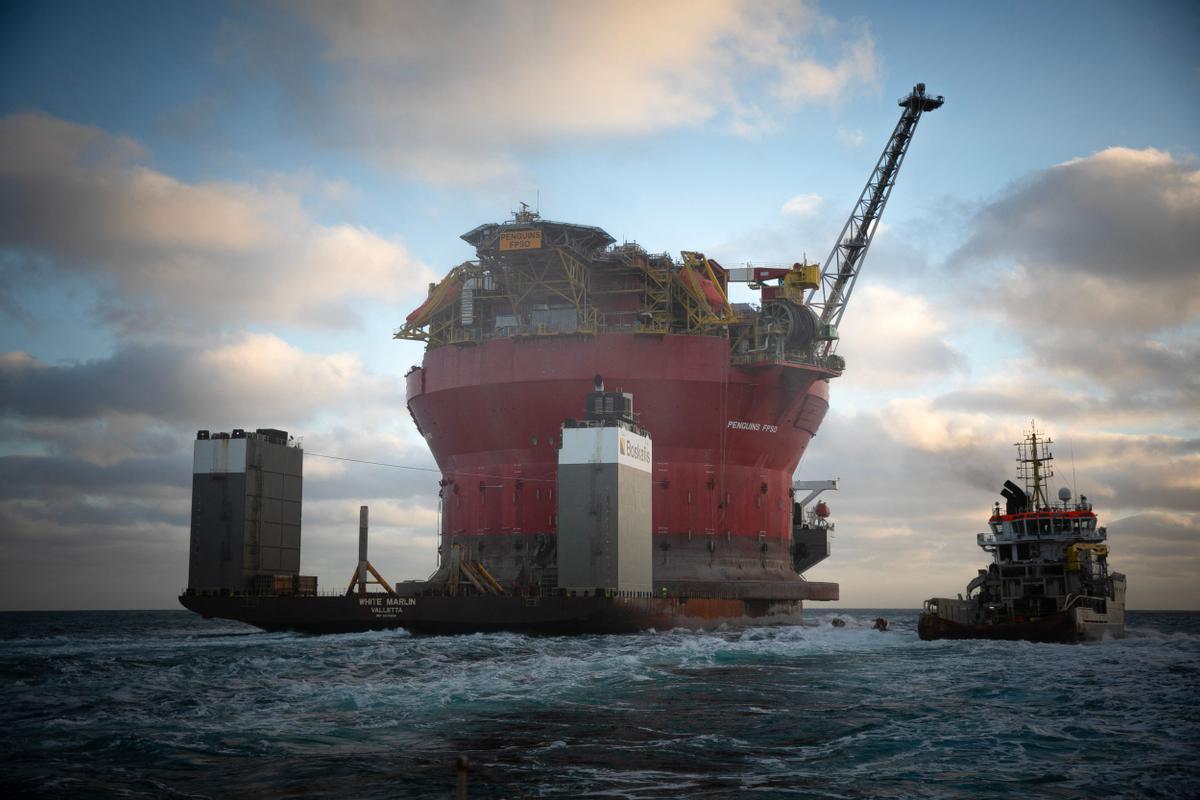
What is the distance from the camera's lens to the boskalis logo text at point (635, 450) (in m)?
43.8

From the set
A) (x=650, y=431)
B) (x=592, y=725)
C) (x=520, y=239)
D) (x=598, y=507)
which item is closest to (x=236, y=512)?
(x=598, y=507)

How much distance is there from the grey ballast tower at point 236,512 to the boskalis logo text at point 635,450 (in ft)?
56.5

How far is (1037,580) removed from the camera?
44.2 meters

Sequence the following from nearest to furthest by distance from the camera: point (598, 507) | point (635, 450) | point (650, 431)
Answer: point (598, 507)
point (635, 450)
point (650, 431)

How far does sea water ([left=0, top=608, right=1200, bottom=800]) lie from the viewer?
15.0m

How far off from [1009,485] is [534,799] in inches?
1511

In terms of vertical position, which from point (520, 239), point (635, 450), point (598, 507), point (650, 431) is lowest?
point (598, 507)

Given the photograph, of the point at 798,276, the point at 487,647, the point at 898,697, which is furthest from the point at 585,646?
the point at 798,276

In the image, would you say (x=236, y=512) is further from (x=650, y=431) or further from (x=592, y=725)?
(x=592, y=725)

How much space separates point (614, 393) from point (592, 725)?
2794cm

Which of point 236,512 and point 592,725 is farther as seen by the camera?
point 236,512

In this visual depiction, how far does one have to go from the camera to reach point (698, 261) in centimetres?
5597

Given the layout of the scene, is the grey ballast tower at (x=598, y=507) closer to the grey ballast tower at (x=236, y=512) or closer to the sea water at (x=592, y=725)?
the sea water at (x=592, y=725)

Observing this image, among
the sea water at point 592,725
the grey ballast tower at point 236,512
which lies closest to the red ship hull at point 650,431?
the grey ballast tower at point 236,512
